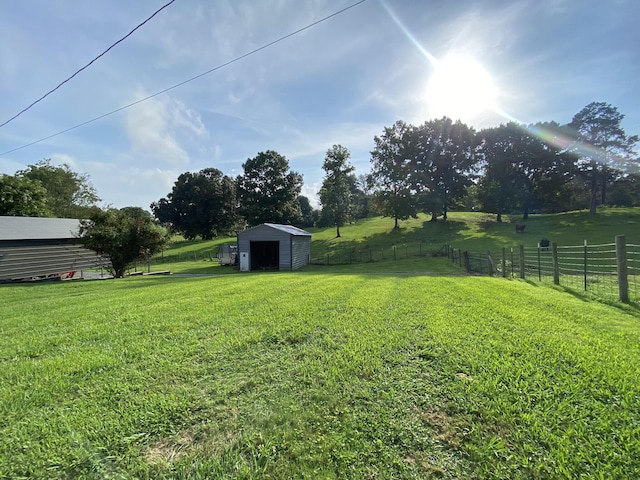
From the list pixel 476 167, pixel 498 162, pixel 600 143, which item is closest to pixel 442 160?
pixel 476 167

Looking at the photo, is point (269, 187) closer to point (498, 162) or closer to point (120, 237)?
point (120, 237)

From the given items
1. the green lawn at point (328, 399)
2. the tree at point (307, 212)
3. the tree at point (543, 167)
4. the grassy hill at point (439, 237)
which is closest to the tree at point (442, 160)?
the grassy hill at point (439, 237)

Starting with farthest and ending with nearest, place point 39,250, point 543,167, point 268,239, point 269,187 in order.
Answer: point 269,187 → point 543,167 → point 268,239 → point 39,250

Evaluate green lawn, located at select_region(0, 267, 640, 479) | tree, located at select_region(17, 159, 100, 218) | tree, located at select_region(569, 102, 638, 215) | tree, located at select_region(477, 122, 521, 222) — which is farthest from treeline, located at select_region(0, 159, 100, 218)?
tree, located at select_region(569, 102, 638, 215)

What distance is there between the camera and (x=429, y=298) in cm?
541

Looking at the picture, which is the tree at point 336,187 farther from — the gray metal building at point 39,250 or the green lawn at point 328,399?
the green lawn at point 328,399

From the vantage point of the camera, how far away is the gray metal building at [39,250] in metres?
14.6

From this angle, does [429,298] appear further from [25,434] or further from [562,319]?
[25,434]

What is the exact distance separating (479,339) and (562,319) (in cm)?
172

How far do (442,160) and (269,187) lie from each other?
22092 millimetres

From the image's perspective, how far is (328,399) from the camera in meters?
2.18

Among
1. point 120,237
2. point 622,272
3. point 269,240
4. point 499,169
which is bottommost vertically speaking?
point 622,272

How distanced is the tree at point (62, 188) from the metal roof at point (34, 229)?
18.1m

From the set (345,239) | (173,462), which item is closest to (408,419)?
(173,462)
